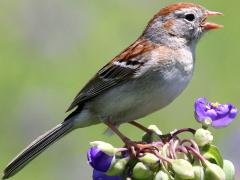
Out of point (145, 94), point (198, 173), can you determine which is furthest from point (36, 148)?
point (198, 173)

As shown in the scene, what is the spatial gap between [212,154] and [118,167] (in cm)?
38

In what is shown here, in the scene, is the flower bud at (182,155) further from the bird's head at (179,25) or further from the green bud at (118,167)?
the bird's head at (179,25)

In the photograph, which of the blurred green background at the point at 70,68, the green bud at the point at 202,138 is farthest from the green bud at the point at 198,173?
the blurred green background at the point at 70,68

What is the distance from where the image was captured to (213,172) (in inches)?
127

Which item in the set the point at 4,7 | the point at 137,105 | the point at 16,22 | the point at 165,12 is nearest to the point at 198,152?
the point at 137,105

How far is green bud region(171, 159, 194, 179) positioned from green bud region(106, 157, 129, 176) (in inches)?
8.3

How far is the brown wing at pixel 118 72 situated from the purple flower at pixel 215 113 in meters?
1.46

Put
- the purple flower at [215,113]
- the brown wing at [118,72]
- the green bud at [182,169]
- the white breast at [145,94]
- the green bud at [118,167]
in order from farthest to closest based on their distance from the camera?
the brown wing at [118,72], the white breast at [145,94], the purple flower at [215,113], the green bud at [118,167], the green bud at [182,169]

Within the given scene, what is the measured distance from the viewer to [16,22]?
9.32m

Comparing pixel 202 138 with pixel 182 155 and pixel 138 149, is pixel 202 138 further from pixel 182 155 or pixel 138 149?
pixel 138 149

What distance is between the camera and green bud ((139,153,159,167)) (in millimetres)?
3242

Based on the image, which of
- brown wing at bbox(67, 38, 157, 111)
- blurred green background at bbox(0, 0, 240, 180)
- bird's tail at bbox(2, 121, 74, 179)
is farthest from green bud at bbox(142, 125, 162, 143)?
blurred green background at bbox(0, 0, 240, 180)

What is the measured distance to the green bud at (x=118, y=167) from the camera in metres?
3.30

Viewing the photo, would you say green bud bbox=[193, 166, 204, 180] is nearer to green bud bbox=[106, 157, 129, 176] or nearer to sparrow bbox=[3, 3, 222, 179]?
green bud bbox=[106, 157, 129, 176]
